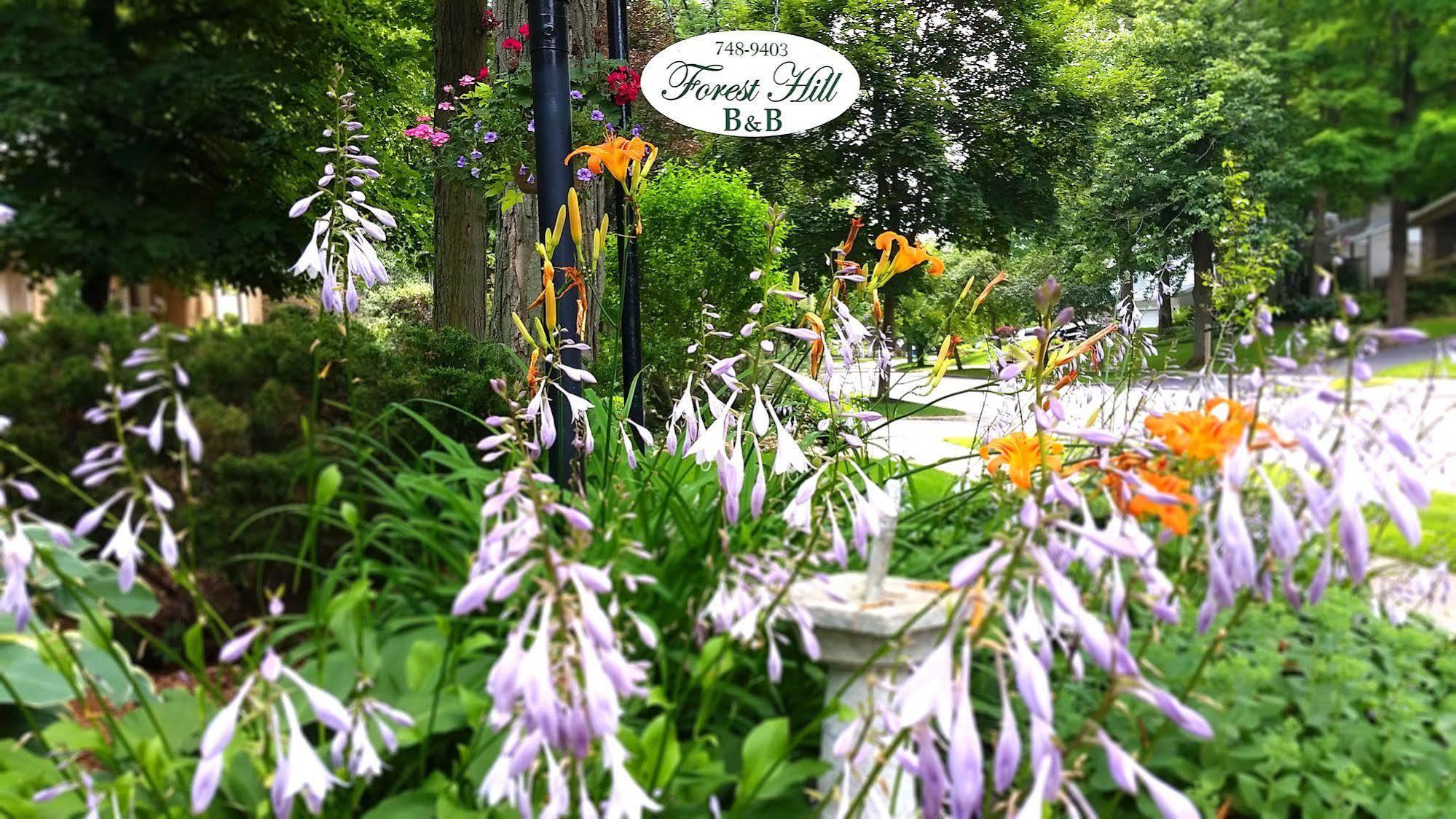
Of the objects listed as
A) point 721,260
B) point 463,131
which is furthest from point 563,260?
point 721,260

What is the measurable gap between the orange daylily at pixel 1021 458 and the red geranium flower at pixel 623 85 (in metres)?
1.76

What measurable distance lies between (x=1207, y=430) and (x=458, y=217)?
259 cm

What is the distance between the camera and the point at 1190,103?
2.88 m

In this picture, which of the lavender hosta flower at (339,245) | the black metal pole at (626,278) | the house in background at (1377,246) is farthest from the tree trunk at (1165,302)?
the lavender hosta flower at (339,245)

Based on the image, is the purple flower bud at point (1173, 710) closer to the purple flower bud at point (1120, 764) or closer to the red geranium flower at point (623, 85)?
the purple flower bud at point (1120, 764)

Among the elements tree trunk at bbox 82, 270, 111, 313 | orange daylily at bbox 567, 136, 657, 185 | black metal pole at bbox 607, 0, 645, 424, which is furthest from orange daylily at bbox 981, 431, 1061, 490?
tree trunk at bbox 82, 270, 111, 313

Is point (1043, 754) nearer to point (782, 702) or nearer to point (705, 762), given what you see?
point (705, 762)

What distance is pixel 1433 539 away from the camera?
1691 millimetres

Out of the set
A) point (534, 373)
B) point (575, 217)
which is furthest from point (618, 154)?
point (534, 373)

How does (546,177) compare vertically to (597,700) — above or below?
above

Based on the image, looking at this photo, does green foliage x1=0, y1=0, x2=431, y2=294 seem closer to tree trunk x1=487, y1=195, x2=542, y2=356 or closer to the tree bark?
the tree bark

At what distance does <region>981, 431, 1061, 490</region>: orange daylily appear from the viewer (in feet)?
4.11

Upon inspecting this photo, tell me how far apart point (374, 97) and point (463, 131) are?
0.28m

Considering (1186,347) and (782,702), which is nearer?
(782,702)
